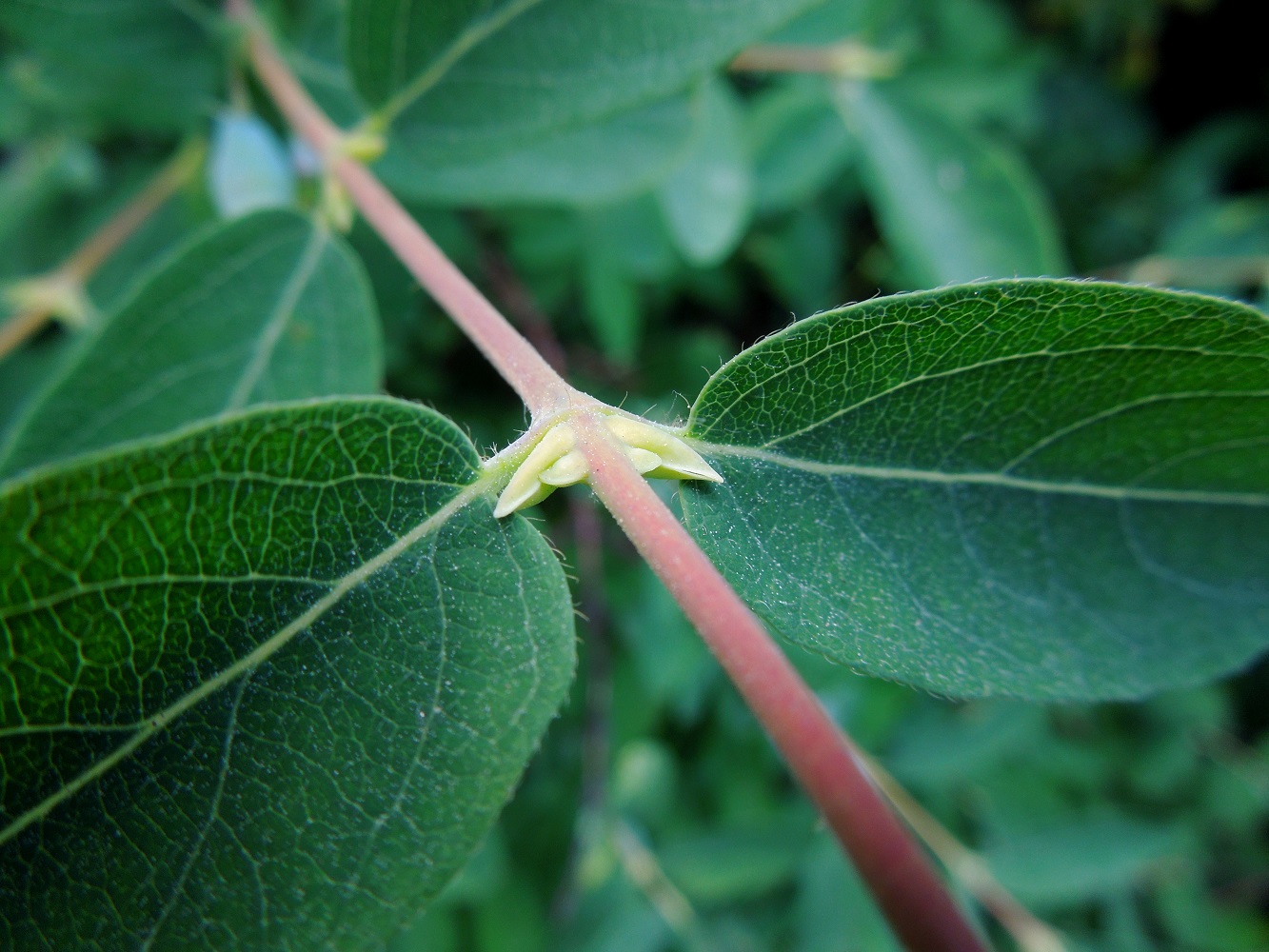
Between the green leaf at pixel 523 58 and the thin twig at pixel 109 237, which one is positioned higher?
the thin twig at pixel 109 237

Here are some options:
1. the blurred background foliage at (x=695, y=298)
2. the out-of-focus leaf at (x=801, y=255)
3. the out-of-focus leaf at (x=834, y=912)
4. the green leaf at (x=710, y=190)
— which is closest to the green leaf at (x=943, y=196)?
the blurred background foliage at (x=695, y=298)

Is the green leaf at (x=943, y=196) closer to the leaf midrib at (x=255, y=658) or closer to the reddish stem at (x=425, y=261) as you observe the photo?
the reddish stem at (x=425, y=261)

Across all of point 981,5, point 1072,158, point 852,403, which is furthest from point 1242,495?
point 1072,158

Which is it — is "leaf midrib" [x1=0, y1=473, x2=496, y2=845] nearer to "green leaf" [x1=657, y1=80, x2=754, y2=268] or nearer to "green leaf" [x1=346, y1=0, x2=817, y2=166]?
"green leaf" [x1=346, y1=0, x2=817, y2=166]

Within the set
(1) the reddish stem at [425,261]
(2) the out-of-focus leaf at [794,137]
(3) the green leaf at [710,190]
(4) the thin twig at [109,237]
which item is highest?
(4) the thin twig at [109,237]

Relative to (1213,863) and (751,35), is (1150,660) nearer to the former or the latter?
(751,35)
